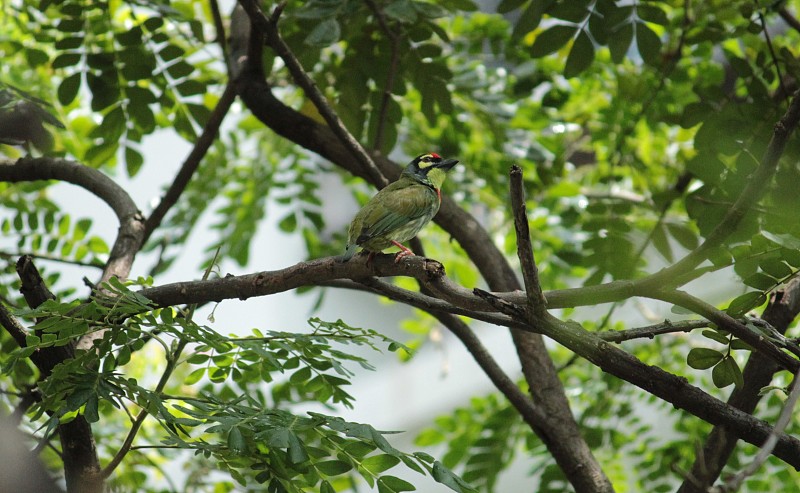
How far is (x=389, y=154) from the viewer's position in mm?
3398

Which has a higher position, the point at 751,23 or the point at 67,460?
the point at 751,23

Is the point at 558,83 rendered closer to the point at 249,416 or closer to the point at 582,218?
the point at 582,218

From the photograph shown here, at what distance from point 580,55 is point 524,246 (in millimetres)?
1393

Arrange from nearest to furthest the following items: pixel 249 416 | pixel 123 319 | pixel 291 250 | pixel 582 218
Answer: pixel 249 416 → pixel 123 319 → pixel 582 218 → pixel 291 250

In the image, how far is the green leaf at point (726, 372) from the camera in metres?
1.88

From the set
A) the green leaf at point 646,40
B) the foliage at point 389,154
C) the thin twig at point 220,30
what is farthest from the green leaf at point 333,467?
the thin twig at point 220,30

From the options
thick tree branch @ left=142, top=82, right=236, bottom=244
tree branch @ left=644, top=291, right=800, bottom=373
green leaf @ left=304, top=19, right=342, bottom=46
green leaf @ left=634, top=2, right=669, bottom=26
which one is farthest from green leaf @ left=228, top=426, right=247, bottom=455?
green leaf @ left=634, top=2, right=669, bottom=26

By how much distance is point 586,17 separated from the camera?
8.94 ft

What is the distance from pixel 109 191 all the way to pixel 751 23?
7.27ft

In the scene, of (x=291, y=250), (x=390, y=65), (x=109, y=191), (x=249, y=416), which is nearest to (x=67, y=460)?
(x=249, y=416)

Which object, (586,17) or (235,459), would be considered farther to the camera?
(586,17)

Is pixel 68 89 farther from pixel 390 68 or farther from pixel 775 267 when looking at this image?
pixel 775 267

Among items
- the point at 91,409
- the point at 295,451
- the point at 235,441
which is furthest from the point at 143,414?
the point at 295,451

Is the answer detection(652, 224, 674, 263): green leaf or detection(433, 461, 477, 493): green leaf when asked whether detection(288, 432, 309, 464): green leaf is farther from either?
detection(652, 224, 674, 263): green leaf
